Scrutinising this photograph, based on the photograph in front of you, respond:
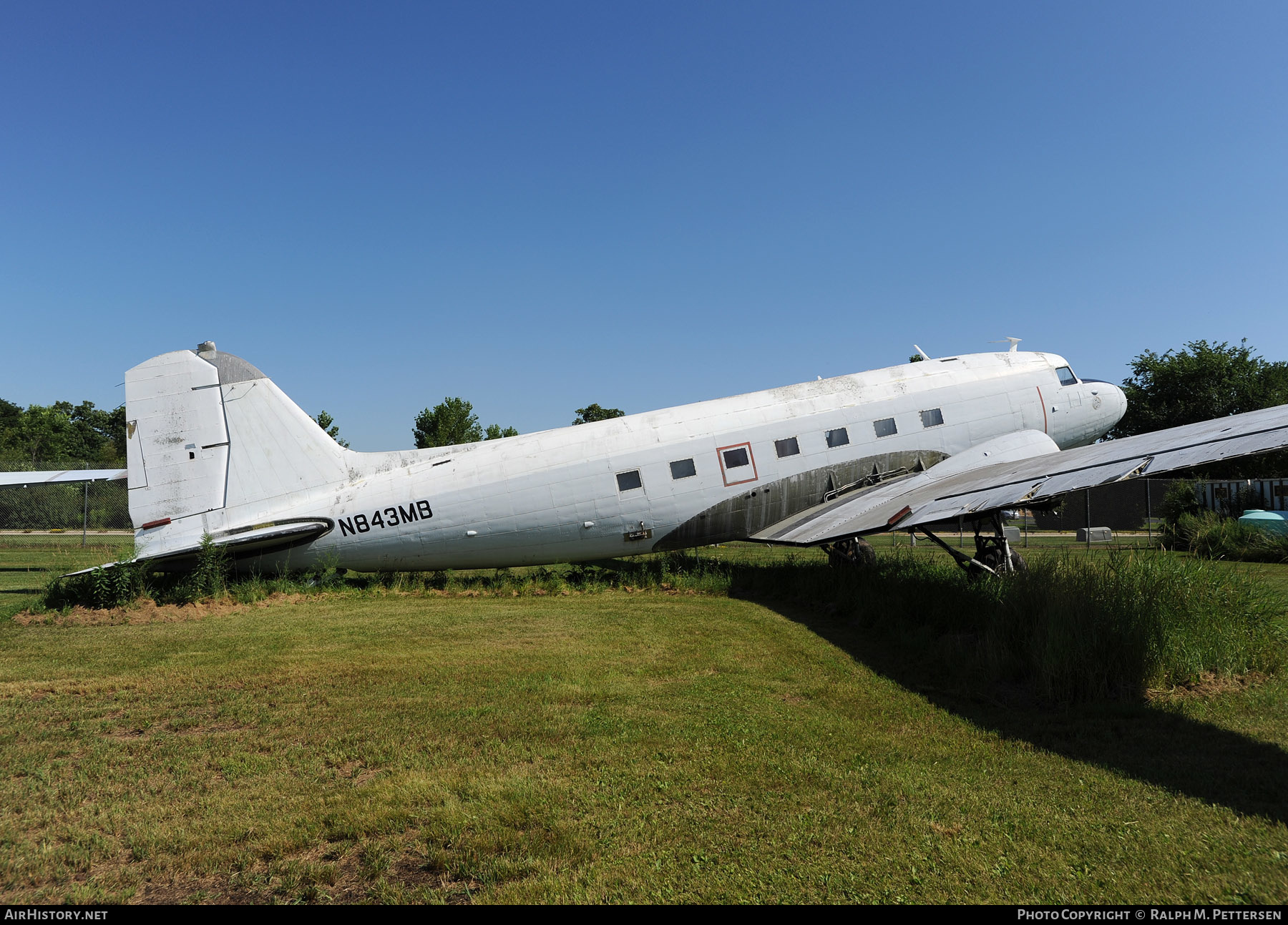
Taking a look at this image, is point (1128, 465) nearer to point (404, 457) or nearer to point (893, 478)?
point (893, 478)

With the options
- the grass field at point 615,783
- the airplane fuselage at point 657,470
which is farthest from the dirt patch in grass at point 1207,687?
the airplane fuselage at point 657,470

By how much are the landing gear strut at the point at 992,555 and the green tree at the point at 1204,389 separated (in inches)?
2005

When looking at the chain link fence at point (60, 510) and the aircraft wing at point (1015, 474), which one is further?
the chain link fence at point (60, 510)

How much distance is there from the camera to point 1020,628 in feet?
27.1

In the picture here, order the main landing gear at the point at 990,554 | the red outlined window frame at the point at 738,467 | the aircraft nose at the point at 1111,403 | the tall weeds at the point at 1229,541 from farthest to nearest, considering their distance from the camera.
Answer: the tall weeds at the point at 1229,541 → the aircraft nose at the point at 1111,403 → the red outlined window frame at the point at 738,467 → the main landing gear at the point at 990,554

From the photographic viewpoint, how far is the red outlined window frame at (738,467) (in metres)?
15.9

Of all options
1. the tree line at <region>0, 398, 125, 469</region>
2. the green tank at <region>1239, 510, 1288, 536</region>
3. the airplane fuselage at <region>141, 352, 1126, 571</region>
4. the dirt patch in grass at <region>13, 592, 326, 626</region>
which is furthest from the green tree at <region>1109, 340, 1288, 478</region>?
the tree line at <region>0, 398, 125, 469</region>

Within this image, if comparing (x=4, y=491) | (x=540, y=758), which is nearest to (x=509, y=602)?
(x=540, y=758)

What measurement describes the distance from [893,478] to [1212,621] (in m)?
8.52

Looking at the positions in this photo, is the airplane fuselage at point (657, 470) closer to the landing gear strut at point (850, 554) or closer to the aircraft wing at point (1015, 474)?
the aircraft wing at point (1015, 474)

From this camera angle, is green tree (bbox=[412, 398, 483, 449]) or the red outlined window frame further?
green tree (bbox=[412, 398, 483, 449])

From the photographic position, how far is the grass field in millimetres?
3770

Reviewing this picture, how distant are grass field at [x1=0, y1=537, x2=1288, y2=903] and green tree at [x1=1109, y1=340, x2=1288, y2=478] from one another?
5916 cm

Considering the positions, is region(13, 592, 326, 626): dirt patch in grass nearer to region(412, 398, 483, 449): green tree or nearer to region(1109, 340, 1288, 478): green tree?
region(412, 398, 483, 449): green tree
